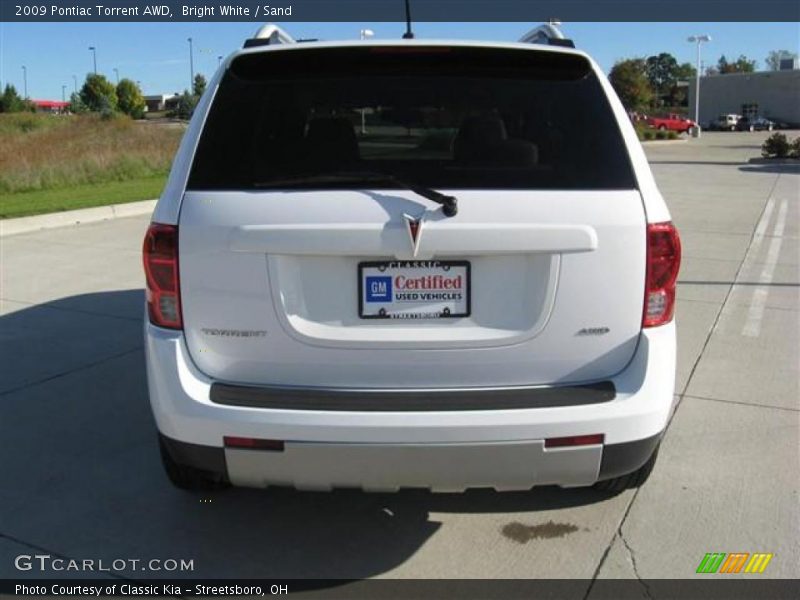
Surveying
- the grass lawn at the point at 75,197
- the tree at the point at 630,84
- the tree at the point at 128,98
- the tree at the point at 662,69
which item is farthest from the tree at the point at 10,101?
the tree at the point at 662,69

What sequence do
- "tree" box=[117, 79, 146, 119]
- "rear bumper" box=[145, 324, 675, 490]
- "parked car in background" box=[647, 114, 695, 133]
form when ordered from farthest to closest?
"tree" box=[117, 79, 146, 119] < "parked car in background" box=[647, 114, 695, 133] < "rear bumper" box=[145, 324, 675, 490]

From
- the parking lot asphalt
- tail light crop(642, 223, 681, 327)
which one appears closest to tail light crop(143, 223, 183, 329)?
the parking lot asphalt

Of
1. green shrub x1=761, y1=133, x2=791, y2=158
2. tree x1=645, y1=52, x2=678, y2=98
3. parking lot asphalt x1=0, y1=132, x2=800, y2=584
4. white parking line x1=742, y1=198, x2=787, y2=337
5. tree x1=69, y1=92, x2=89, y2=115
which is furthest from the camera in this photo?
tree x1=645, y1=52, x2=678, y2=98

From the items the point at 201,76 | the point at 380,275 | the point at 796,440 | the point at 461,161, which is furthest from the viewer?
the point at 201,76

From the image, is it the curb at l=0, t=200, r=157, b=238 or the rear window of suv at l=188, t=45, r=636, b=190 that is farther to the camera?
the curb at l=0, t=200, r=157, b=238

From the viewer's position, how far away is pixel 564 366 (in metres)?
2.74

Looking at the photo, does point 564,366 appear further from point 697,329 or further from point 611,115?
point 697,329

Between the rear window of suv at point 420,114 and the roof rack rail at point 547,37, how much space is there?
235mm

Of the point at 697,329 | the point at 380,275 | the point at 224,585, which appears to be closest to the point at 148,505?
the point at 224,585

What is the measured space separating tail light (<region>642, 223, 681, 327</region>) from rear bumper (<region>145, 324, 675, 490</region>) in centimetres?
6

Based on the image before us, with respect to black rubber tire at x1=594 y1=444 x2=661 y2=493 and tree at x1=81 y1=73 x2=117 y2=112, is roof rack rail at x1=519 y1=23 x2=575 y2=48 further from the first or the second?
tree at x1=81 y1=73 x2=117 y2=112

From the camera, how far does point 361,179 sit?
270 cm

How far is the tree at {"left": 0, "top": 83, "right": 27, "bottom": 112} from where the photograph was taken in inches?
2840

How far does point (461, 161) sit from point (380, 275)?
1.90 feet
